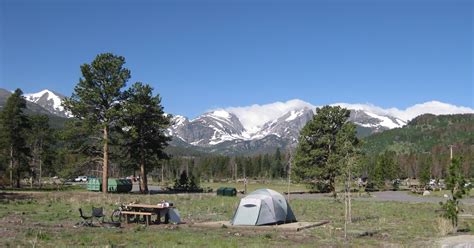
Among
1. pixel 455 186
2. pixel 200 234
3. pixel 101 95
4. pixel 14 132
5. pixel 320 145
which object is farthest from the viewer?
pixel 320 145

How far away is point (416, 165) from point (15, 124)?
147282mm

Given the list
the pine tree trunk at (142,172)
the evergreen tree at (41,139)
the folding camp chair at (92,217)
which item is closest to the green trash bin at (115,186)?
the pine tree trunk at (142,172)

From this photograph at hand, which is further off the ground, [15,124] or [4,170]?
[15,124]

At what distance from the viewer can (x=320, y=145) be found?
66188 mm

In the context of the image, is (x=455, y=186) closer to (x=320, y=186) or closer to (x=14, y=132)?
(x=320, y=186)

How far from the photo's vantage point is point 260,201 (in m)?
Answer: 26.6

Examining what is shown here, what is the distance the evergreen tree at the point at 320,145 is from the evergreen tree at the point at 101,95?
2570 cm

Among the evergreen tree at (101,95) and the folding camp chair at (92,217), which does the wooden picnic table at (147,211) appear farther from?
the evergreen tree at (101,95)

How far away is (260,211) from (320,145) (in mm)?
41229

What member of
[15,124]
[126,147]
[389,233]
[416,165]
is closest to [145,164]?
[126,147]

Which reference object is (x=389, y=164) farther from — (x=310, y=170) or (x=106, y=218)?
(x=106, y=218)

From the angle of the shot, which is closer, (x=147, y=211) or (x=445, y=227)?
(x=445, y=227)

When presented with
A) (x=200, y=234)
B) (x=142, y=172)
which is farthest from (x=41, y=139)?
(x=200, y=234)

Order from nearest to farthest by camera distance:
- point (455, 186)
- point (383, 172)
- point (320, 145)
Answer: point (455, 186) < point (320, 145) < point (383, 172)
